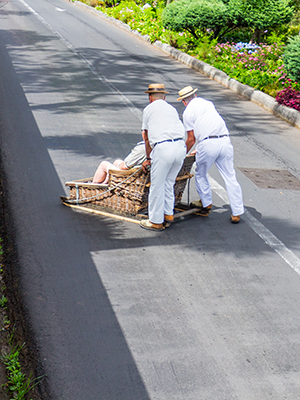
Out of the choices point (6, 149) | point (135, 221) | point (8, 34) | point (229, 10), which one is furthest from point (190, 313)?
point (8, 34)

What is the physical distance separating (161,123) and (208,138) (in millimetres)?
772

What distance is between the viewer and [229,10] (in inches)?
Answer: 736

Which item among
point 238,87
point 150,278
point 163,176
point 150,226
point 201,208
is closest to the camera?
point 150,278

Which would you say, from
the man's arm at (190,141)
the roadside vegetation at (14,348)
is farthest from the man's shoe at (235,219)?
the roadside vegetation at (14,348)

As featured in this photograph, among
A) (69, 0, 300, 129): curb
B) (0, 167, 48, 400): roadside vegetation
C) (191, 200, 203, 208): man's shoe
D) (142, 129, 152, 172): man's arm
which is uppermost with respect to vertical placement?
(142, 129, 152, 172): man's arm

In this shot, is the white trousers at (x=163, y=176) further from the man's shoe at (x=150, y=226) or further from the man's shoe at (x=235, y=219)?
the man's shoe at (x=235, y=219)

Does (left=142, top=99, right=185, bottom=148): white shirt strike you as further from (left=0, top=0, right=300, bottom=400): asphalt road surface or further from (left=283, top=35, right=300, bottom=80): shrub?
(left=283, top=35, right=300, bottom=80): shrub

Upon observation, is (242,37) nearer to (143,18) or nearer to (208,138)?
(143,18)

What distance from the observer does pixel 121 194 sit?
664 cm

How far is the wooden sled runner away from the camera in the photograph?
21.4 ft

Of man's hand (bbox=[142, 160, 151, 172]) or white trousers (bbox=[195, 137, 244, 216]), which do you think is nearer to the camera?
man's hand (bbox=[142, 160, 151, 172])

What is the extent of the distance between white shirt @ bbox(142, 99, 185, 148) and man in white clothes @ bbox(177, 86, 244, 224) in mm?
388

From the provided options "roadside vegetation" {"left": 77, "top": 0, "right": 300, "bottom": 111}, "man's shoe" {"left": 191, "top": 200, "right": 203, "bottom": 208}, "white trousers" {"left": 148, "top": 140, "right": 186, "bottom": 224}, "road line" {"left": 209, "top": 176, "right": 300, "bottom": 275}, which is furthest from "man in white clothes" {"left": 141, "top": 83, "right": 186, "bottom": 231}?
"roadside vegetation" {"left": 77, "top": 0, "right": 300, "bottom": 111}

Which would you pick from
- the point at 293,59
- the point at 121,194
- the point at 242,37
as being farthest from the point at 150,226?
the point at 242,37
